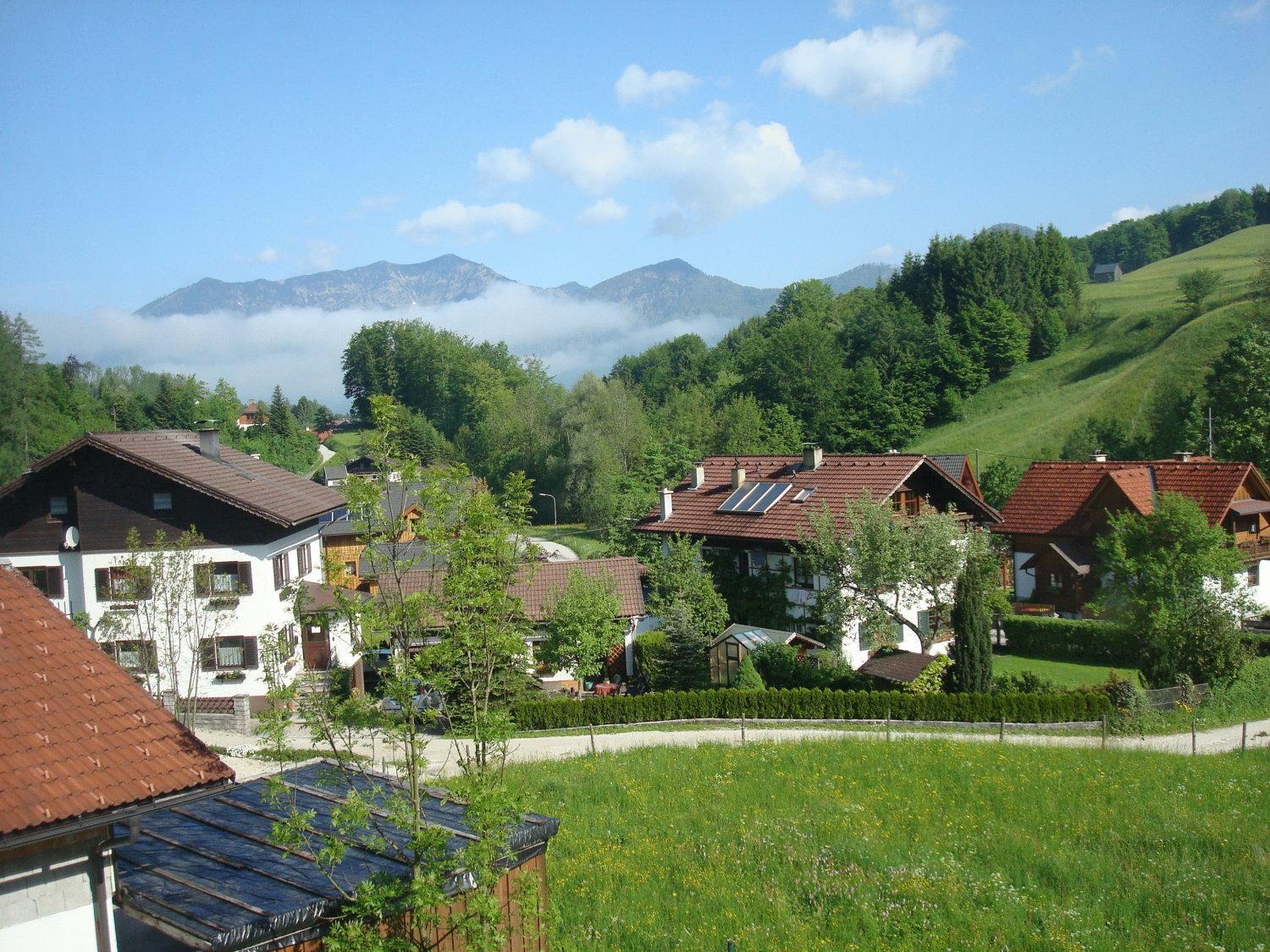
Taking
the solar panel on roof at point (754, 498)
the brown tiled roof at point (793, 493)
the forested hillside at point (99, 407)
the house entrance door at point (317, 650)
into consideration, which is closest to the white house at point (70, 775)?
the brown tiled roof at point (793, 493)

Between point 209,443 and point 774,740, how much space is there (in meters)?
24.9

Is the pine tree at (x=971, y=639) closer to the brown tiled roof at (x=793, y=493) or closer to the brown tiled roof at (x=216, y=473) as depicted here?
the brown tiled roof at (x=793, y=493)

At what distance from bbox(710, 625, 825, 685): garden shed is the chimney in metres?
20.5

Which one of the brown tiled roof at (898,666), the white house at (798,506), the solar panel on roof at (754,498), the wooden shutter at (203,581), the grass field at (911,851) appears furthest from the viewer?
the solar panel on roof at (754,498)

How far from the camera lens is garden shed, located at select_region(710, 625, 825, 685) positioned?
3127 centimetres

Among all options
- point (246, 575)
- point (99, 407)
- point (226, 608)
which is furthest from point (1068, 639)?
point (99, 407)

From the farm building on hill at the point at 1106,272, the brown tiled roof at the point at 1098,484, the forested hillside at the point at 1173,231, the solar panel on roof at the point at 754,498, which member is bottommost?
the brown tiled roof at the point at 1098,484

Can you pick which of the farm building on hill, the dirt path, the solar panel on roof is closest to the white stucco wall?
the dirt path

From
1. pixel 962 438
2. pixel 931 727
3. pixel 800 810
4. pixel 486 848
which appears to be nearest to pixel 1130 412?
pixel 962 438

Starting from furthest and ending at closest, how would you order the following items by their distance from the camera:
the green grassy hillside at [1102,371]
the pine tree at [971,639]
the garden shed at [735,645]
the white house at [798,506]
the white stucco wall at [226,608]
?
the green grassy hillside at [1102,371]
the white house at [798,506]
the garden shed at [735,645]
the white stucco wall at [226,608]
the pine tree at [971,639]

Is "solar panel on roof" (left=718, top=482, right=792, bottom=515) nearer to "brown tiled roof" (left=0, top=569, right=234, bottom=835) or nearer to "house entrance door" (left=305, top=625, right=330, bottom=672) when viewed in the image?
"house entrance door" (left=305, top=625, right=330, bottom=672)

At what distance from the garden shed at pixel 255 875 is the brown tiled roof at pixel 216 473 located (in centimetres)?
1724

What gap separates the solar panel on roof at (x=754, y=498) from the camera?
37344 millimetres

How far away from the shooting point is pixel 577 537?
76500 millimetres
